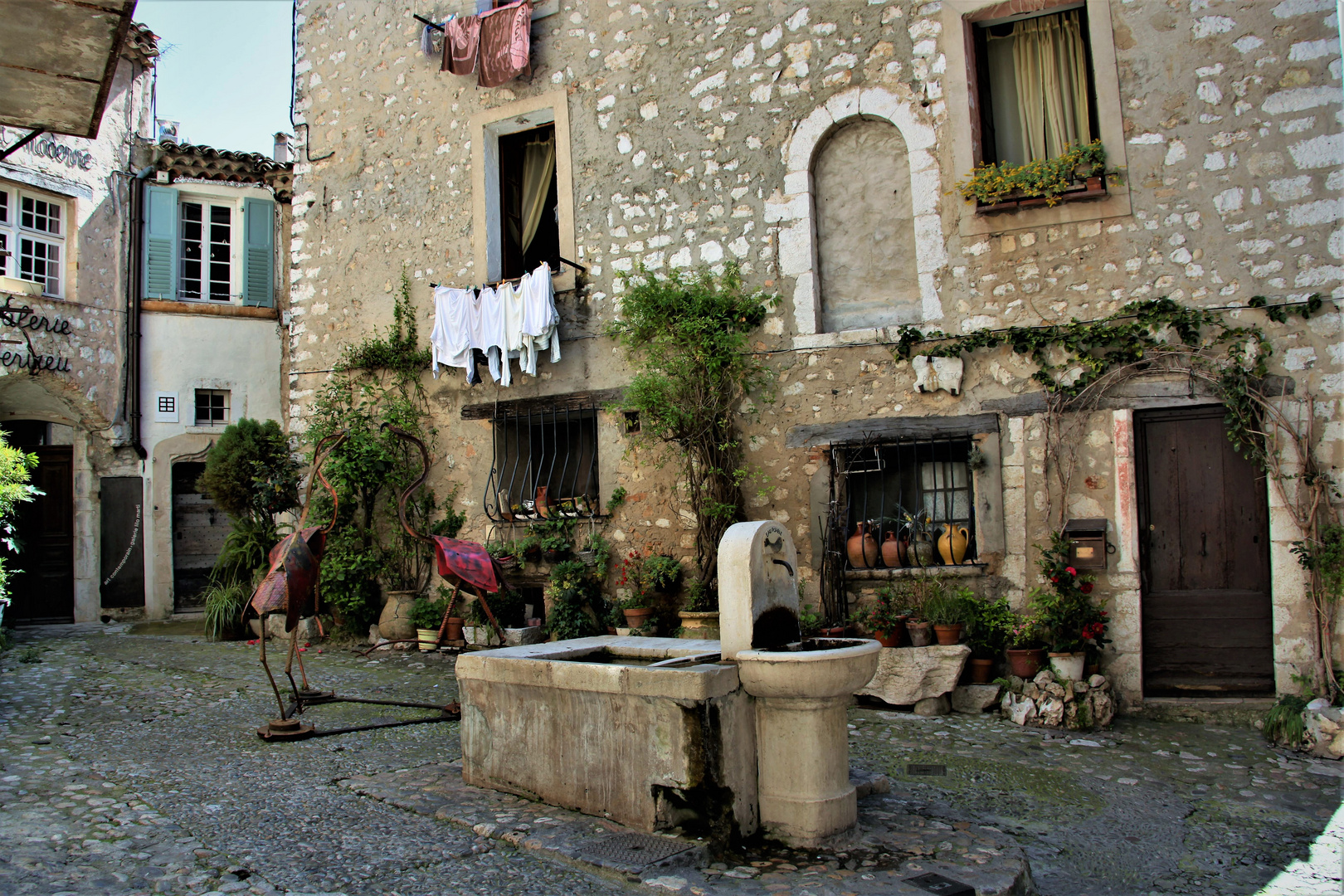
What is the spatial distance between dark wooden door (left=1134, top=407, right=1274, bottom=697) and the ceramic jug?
3.66 feet

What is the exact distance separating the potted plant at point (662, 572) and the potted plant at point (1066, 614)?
2.68m

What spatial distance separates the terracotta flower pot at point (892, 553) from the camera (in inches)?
275

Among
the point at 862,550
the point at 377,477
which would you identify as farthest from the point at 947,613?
the point at 377,477

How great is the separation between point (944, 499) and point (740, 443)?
62.3 inches

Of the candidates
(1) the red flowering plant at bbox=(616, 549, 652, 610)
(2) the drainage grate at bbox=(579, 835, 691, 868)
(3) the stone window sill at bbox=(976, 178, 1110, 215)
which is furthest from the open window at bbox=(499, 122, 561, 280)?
(2) the drainage grate at bbox=(579, 835, 691, 868)

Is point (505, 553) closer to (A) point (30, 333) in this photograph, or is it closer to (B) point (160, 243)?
(A) point (30, 333)

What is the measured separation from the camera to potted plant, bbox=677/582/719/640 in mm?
7324

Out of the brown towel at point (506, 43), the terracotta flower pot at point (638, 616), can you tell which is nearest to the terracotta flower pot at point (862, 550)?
the terracotta flower pot at point (638, 616)

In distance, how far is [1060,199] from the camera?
6.61 metres

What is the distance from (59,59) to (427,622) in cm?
525

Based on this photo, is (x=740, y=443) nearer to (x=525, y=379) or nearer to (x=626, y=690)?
(x=525, y=379)

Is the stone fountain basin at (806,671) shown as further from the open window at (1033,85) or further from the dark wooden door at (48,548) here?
the dark wooden door at (48,548)

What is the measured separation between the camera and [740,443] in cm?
767

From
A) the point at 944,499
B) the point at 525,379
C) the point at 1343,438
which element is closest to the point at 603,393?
the point at 525,379
